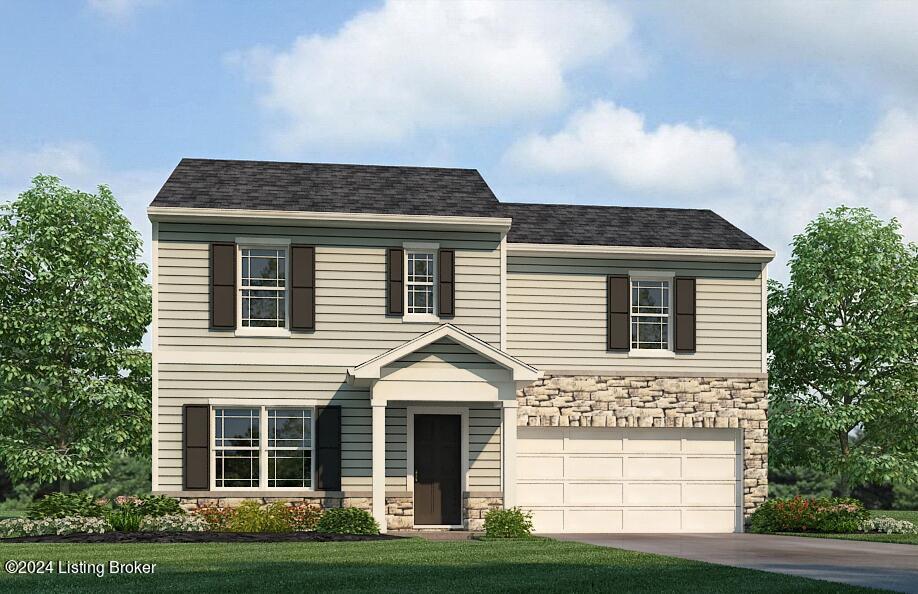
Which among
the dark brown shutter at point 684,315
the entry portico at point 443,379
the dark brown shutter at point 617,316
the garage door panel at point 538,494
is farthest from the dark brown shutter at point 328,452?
the dark brown shutter at point 684,315

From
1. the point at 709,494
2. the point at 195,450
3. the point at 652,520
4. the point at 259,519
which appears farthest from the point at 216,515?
the point at 709,494

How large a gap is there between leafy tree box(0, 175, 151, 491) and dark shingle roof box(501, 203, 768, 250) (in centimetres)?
941

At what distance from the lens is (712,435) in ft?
85.7

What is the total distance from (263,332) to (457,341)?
3918mm

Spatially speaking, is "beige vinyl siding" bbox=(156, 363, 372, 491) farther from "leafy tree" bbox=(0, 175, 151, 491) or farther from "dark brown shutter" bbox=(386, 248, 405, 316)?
"leafy tree" bbox=(0, 175, 151, 491)

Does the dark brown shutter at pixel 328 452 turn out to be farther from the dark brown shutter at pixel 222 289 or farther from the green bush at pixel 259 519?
the dark brown shutter at pixel 222 289

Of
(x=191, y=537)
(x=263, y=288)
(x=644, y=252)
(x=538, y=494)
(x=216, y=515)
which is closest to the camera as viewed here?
(x=191, y=537)

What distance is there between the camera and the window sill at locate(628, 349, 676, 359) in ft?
84.4

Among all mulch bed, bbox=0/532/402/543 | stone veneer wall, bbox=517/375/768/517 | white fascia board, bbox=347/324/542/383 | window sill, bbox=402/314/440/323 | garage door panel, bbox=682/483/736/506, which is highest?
window sill, bbox=402/314/440/323

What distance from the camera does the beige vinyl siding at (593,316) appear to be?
25.5 metres

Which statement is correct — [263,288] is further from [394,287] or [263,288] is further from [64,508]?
[64,508]

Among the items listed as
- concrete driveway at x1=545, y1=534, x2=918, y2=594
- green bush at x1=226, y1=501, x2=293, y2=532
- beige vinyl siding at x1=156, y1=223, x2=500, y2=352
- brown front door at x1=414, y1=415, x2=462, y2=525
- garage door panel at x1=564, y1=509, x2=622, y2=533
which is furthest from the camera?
garage door panel at x1=564, y1=509, x2=622, y2=533

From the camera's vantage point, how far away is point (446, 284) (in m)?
24.2

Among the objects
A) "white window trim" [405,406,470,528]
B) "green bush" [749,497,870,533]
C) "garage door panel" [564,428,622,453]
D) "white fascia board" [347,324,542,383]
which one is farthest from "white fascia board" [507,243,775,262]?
"green bush" [749,497,870,533]
